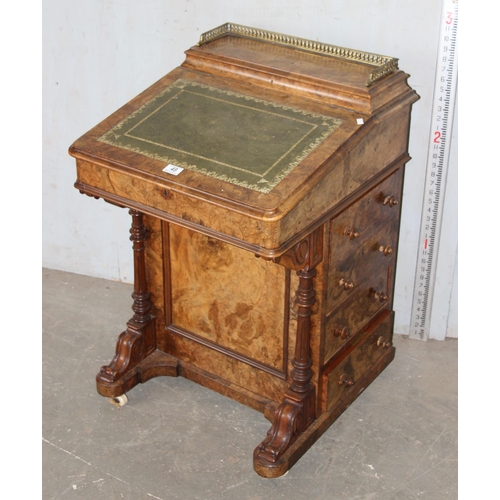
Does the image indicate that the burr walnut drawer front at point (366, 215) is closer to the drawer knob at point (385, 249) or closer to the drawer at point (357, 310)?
the drawer knob at point (385, 249)

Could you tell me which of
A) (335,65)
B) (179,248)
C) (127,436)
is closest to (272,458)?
(127,436)

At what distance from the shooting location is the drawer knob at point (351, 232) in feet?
11.2

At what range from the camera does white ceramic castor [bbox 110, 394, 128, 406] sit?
388 cm

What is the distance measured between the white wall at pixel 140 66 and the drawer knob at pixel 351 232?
0.64 metres

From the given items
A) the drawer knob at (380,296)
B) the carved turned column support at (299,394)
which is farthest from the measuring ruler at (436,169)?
the carved turned column support at (299,394)

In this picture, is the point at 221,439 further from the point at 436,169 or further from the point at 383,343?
the point at 436,169

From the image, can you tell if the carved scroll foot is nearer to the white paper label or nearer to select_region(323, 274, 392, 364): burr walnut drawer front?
select_region(323, 274, 392, 364): burr walnut drawer front

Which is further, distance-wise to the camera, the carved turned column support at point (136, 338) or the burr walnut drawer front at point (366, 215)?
the carved turned column support at point (136, 338)

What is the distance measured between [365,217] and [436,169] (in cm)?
53

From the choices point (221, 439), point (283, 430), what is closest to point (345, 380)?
point (283, 430)

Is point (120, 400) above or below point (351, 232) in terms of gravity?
Answer: below

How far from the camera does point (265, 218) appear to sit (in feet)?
9.52

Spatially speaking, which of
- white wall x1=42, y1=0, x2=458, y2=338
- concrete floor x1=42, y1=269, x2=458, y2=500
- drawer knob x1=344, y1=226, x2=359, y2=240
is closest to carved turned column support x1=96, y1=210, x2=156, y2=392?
concrete floor x1=42, y1=269, x2=458, y2=500

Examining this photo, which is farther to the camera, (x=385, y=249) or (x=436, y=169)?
(x=436, y=169)
